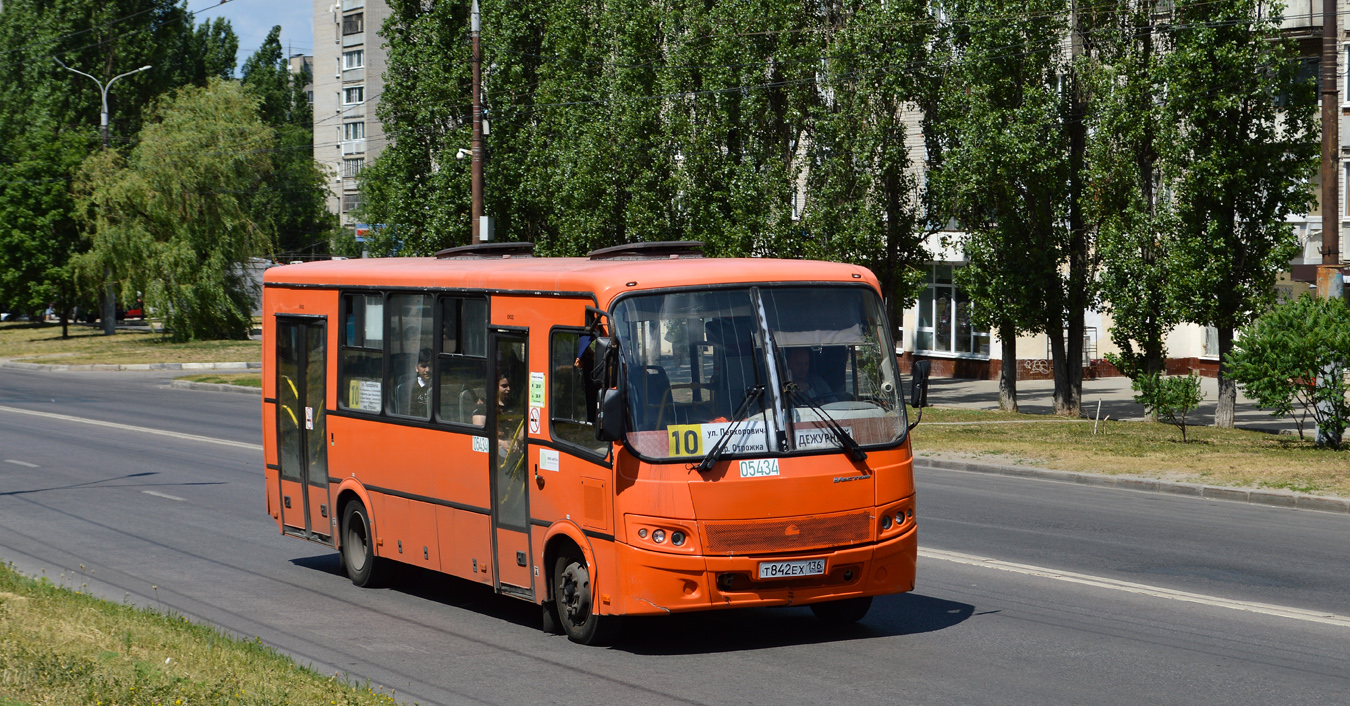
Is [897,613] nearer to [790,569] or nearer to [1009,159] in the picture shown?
[790,569]

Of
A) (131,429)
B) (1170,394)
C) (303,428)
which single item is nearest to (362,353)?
(303,428)

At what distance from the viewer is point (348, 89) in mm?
104562

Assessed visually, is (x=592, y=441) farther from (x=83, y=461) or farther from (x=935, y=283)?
(x=935, y=283)

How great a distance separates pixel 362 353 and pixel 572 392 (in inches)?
120

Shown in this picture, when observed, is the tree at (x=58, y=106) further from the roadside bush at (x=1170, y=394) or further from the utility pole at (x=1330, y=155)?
the utility pole at (x=1330, y=155)

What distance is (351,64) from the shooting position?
341ft

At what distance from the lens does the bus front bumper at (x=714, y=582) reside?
837 cm

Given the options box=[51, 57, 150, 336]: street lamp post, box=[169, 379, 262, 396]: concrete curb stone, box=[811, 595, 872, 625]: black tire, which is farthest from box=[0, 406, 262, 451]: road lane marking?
box=[51, 57, 150, 336]: street lamp post

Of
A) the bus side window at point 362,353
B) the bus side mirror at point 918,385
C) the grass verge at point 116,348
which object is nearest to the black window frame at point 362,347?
the bus side window at point 362,353

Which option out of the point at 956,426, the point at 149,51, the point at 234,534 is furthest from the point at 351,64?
the point at 234,534

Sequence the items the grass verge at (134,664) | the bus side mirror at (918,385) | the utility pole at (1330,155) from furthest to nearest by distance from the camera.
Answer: the utility pole at (1330,155) < the bus side mirror at (918,385) < the grass verge at (134,664)

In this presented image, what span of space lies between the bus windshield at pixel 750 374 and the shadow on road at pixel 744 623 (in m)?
1.31

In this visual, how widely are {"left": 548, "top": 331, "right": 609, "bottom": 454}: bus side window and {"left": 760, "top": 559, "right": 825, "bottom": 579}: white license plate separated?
1.21m

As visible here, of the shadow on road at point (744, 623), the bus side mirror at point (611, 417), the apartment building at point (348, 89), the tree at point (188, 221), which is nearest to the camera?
the bus side mirror at point (611, 417)
